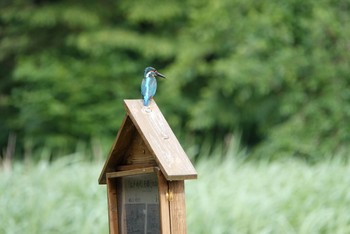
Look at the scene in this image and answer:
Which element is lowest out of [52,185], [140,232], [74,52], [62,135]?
[140,232]

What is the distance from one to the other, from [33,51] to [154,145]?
13.3 m

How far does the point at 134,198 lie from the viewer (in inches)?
182

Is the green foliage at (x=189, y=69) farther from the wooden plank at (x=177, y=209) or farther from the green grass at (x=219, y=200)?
the wooden plank at (x=177, y=209)

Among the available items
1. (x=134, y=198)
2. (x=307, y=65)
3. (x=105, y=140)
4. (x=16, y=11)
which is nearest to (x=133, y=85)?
(x=105, y=140)

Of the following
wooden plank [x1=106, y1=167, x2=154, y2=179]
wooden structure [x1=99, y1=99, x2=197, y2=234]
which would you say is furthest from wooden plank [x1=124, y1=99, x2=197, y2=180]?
wooden plank [x1=106, y1=167, x2=154, y2=179]

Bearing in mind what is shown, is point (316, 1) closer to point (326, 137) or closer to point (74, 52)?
point (326, 137)

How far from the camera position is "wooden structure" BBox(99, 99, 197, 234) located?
4343mm

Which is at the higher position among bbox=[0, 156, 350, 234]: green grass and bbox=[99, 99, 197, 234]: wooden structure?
bbox=[0, 156, 350, 234]: green grass

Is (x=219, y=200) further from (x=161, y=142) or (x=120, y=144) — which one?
(x=161, y=142)

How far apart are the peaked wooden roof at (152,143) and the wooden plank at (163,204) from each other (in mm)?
70

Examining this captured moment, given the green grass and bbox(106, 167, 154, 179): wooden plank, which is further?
the green grass

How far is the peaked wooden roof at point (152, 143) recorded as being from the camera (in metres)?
4.30

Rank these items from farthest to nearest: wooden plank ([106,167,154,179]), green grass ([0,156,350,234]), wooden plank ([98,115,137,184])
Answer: green grass ([0,156,350,234]) → wooden plank ([98,115,137,184]) → wooden plank ([106,167,154,179])

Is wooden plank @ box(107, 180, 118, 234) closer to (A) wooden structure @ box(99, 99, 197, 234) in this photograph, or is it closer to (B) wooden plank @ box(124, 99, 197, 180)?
(A) wooden structure @ box(99, 99, 197, 234)
